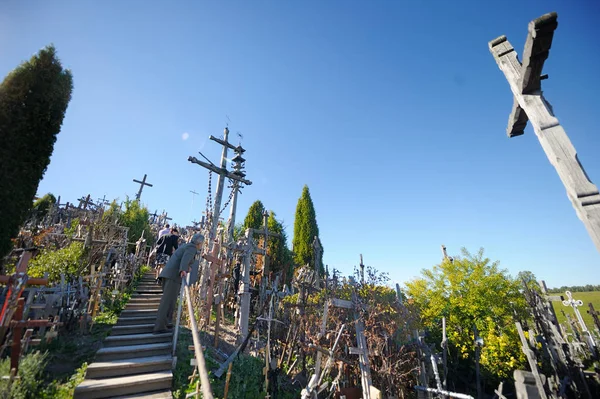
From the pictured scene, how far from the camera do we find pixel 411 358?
6934 millimetres

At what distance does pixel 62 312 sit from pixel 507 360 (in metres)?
13.6

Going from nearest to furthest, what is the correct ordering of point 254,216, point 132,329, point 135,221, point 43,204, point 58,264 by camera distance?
point 132,329
point 58,264
point 135,221
point 254,216
point 43,204

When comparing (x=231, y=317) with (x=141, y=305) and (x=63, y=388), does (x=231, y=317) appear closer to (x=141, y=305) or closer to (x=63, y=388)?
(x=141, y=305)

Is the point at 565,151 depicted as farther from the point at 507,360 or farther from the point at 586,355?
the point at 586,355

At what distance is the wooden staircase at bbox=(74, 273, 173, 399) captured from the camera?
3811 mm

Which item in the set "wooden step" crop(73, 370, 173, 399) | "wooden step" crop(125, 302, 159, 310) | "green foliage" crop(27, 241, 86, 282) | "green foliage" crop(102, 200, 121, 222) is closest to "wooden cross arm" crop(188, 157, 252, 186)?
"green foliage" crop(102, 200, 121, 222)

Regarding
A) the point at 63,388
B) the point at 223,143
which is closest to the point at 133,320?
the point at 63,388

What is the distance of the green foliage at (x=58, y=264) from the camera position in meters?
7.38

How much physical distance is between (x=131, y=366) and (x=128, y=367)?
43 millimetres

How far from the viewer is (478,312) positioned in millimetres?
9883

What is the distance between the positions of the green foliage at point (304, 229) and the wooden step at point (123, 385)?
13.8 m

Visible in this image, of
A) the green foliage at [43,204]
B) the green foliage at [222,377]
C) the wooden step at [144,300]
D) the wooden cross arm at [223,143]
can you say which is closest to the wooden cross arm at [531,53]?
the green foliage at [222,377]

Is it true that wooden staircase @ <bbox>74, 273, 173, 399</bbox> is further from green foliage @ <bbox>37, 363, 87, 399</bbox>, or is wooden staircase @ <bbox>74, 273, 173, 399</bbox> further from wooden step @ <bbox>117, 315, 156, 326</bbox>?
green foliage @ <bbox>37, 363, 87, 399</bbox>

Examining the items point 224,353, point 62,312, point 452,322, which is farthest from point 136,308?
point 452,322
